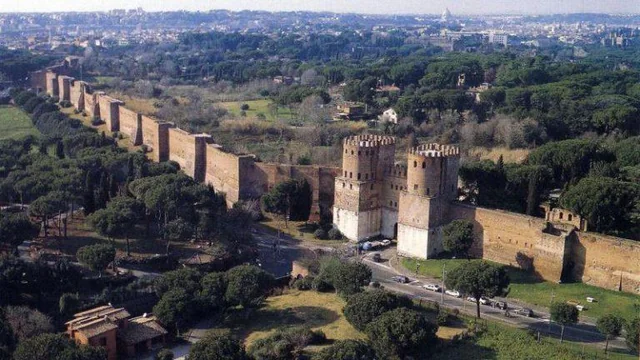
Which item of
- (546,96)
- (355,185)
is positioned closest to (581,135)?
(546,96)

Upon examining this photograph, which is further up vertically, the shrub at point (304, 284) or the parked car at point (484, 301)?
the parked car at point (484, 301)

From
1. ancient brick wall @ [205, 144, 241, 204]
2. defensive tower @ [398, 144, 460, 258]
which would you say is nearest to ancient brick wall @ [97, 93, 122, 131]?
ancient brick wall @ [205, 144, 241, 204]

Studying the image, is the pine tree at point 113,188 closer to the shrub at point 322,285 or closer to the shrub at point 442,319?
the shrub at point 322,285

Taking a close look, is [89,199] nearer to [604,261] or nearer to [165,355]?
[165,355]

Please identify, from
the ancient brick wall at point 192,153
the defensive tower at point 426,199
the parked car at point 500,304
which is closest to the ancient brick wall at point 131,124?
the ancient brick wall at point 192,153

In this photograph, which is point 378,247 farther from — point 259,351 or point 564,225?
point 259,351

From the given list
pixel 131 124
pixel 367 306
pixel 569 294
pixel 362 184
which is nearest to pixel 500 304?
pixel 569 294
